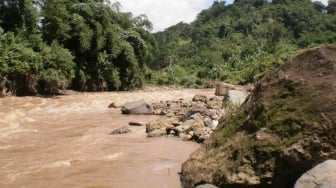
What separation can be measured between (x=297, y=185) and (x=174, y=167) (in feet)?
9.93

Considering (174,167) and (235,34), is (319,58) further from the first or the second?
(235,34)

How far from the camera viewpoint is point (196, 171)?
5590mm

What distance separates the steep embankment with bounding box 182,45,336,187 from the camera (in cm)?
471

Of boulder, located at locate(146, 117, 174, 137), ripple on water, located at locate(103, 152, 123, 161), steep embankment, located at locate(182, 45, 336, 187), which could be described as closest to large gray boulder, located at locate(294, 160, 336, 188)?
steep embankment, located at locate(182, 45, 336, 187)

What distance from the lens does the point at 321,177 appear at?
409cm

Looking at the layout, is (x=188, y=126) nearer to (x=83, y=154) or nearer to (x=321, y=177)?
(x=83, y=154)

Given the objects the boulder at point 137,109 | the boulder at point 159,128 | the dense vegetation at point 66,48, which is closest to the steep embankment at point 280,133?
the boulder at point 159,128

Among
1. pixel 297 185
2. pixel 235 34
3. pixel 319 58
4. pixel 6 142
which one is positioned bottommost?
pixel 6 142

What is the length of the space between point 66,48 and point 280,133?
24.7m

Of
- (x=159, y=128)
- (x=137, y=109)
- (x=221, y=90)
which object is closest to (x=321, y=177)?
(x=159, y=128)

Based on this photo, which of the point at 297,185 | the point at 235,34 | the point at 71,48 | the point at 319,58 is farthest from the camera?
the point at 235,34

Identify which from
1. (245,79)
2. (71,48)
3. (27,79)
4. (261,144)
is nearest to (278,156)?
(261,144)

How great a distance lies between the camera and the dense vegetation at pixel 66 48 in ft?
73.5

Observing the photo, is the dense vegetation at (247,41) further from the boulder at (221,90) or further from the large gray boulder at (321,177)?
the large gray boulder at (321,177)
